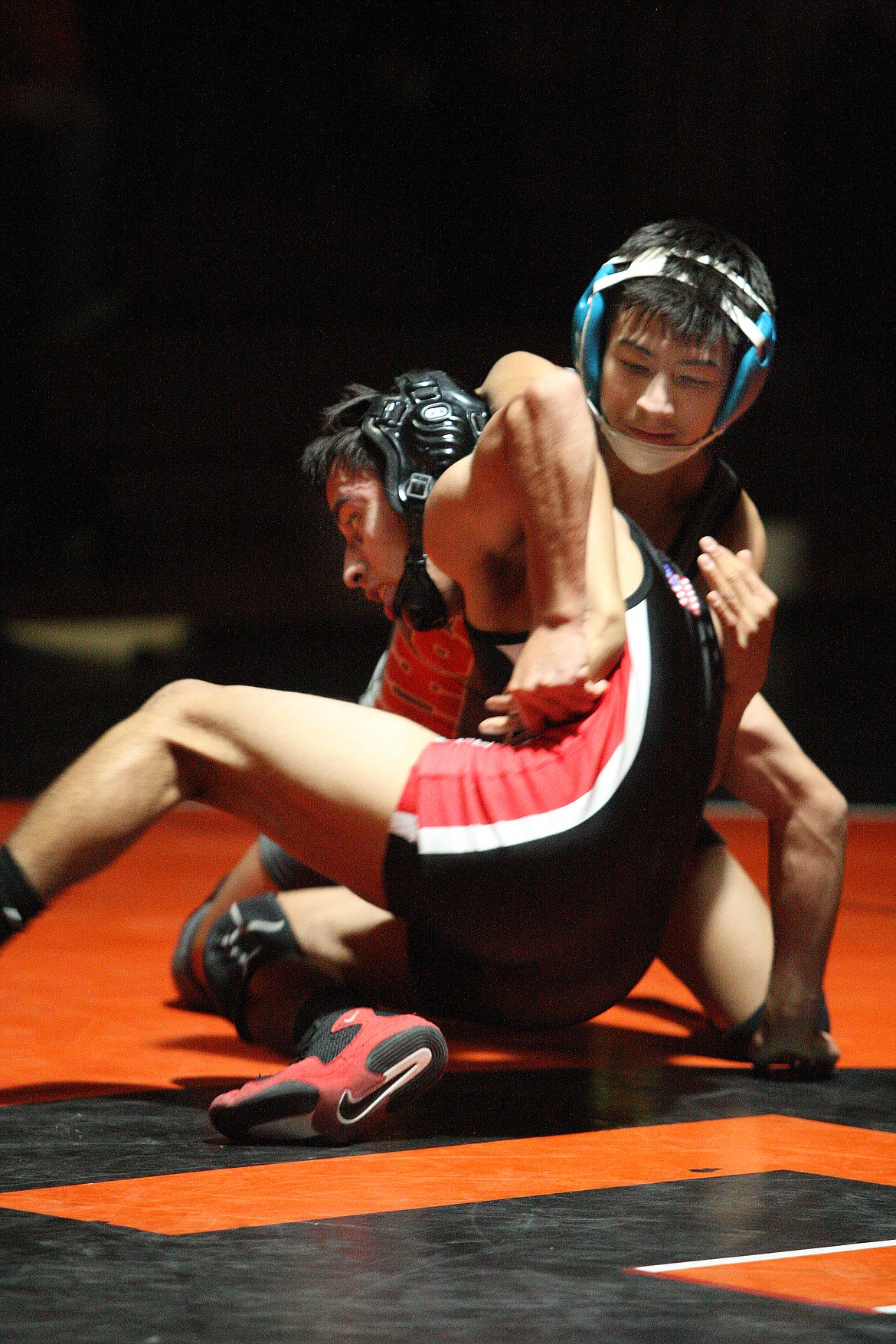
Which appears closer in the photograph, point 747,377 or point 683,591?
point 683,591

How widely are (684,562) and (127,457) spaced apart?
4701mm

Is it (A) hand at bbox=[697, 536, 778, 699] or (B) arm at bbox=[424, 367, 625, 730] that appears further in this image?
(A) hand at bbox=[697, 536, 778, 699]

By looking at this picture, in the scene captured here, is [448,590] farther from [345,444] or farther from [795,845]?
[795,845]

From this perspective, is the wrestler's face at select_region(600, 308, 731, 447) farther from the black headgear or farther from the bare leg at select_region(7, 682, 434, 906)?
the bare leg at select_region(7, 682, 434, 906)

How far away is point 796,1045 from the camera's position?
2.15m

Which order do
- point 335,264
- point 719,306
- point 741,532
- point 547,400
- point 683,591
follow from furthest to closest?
Result: point 335,264
point 741,532
point 719,306
point 683,591
point 547,400

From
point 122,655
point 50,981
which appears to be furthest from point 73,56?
point 50,981

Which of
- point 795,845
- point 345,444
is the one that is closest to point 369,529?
point 345,444

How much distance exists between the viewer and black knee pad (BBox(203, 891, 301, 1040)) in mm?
2221

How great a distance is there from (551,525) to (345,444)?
57cm

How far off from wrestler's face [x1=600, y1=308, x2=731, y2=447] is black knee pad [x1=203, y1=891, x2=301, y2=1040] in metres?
0.80

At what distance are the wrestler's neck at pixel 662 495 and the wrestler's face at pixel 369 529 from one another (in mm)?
305

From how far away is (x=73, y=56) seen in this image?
6.50 metres

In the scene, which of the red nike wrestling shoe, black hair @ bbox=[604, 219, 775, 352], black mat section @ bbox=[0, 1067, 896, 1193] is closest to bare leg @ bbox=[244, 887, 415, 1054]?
black mat section @ bbox=[0, 1067, 896, 1193]
